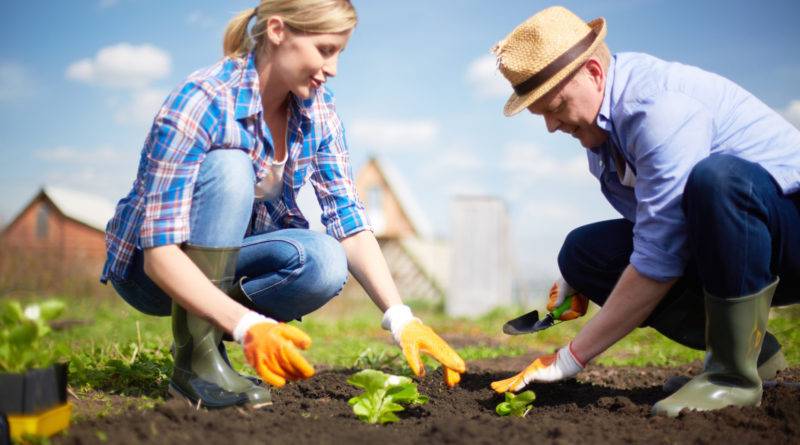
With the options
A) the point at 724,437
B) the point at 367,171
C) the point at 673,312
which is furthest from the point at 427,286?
the point at 724,437

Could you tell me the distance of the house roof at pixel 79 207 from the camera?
1434 centimetres

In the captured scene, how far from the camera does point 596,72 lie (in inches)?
82.7

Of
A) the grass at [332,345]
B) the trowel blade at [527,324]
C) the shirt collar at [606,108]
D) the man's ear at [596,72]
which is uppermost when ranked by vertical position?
the man's ear at [596,72]

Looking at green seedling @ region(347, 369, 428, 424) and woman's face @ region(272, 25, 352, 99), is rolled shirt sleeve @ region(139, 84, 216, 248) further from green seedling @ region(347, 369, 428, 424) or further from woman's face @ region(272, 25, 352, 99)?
green seedling @ region(347, 369, 428, 424)

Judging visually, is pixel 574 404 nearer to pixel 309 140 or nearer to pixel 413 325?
pixel 413 325

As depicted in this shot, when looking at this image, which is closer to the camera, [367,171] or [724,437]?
[724,437]

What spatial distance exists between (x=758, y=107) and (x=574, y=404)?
111cm

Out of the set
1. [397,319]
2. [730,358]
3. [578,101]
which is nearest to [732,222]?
[730,358]

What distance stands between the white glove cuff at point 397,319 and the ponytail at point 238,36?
96 centimetres

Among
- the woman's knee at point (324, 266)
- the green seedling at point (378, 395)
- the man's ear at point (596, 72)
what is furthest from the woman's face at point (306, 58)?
the green seedling at point (378, 395)

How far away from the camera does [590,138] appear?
87.3 inches

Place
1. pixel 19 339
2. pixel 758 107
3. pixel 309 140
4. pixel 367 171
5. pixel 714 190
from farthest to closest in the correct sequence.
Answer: pixel 367 171, pixel 309 140, pixel 758 107, pixel 714 190, pixel 19 339

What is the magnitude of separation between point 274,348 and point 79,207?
14.6m

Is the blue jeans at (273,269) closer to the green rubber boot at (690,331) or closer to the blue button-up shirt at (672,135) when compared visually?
the blue button-up shirt at (672,135)
